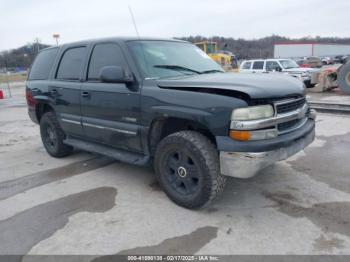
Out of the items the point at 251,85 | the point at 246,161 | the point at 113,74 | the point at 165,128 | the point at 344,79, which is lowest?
the point at 344,79

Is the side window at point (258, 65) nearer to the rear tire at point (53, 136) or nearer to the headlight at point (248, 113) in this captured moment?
the rear tire at point (53, 136)

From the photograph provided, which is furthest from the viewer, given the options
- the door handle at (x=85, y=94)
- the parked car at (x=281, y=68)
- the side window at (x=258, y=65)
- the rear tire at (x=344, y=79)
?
the side window at (x=258, y=65)

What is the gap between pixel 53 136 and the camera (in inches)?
220

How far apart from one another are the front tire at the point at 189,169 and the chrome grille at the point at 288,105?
2.55ft

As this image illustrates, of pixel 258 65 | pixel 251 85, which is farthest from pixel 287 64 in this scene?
pixel 251 85

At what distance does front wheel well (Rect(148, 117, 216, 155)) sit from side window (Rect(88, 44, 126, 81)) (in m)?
0.91

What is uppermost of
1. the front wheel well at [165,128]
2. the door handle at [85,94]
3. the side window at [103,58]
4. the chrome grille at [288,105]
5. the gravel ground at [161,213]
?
the side window at [103,58]

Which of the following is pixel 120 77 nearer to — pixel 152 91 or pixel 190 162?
pixel 152 91

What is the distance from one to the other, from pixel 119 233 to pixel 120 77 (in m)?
1.73

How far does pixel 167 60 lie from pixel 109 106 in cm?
96

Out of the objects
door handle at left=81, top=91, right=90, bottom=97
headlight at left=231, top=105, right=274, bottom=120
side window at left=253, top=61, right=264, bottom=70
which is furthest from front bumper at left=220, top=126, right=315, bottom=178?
side window at left=253, top=61, right=264, bottom=70

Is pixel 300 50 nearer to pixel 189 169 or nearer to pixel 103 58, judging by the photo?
pixel 103 58

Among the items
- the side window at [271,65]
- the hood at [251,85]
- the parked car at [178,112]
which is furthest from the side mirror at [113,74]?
the side window at [271,65]

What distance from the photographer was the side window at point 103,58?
4.07 metres
